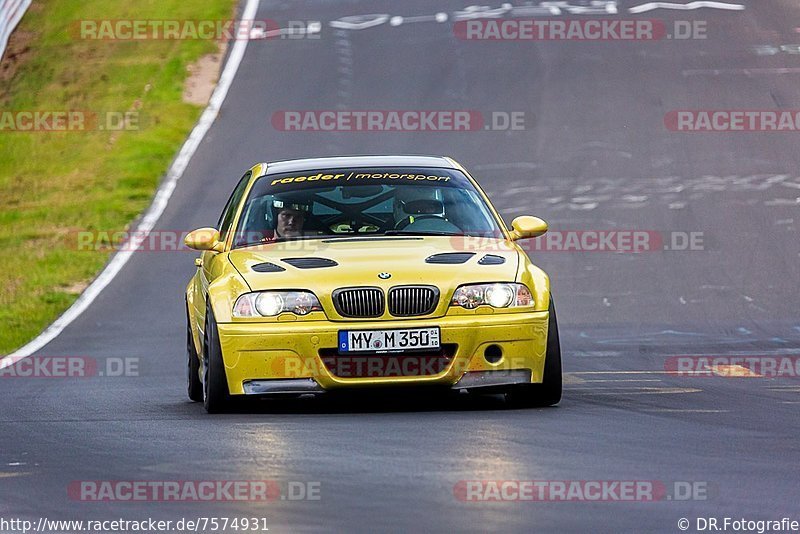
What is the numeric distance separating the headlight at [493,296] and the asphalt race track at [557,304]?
1.94ft

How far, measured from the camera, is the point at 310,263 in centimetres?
943

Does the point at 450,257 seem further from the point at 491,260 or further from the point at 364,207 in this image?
the point at 364,207

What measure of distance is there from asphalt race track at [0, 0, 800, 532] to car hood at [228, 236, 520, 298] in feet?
2.37

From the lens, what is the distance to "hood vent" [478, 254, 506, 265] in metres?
9.47

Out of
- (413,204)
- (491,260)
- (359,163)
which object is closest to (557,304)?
(359,163)

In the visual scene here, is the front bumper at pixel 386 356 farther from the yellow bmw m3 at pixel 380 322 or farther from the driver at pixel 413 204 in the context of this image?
the driver at pixel 413 204

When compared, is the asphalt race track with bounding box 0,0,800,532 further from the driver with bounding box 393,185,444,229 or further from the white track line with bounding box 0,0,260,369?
the driver with bounding box 393,185,444,229

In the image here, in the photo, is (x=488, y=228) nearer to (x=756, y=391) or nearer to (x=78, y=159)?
(x=756, y=391)

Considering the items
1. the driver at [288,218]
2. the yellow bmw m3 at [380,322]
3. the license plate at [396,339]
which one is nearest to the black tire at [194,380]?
the yellow bmw m3 at [380,322]

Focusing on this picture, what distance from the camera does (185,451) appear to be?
25.8 feet

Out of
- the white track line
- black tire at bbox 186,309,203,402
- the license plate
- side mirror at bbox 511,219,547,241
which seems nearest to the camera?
the license plate

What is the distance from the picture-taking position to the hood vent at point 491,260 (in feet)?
31.1

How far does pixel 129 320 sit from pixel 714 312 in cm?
546

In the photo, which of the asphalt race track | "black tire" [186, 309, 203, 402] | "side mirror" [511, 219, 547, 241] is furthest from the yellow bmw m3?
"black tire" [186, 309, 203, 402]
